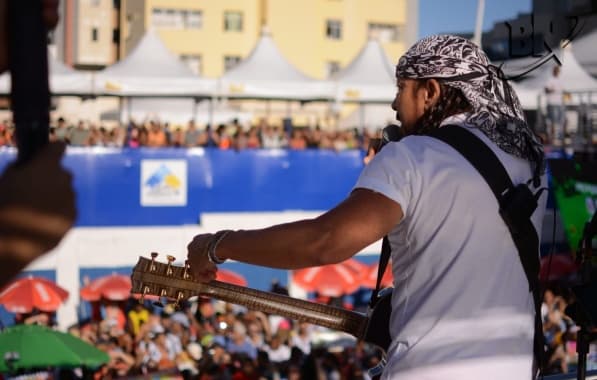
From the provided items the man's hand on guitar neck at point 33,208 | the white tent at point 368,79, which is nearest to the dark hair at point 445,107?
the man's hand on guitar neck at point 33,208

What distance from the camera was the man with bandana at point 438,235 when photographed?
6.96 feet

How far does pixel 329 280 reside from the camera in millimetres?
14688

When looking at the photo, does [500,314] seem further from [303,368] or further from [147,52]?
[147,52]

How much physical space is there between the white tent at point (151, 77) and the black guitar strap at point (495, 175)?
50.9 ft

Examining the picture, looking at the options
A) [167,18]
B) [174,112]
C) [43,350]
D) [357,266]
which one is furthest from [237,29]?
[43,350]

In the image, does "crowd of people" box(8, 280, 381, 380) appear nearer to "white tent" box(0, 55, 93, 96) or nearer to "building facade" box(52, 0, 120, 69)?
"white tent" box(0, 55, 93, 96)

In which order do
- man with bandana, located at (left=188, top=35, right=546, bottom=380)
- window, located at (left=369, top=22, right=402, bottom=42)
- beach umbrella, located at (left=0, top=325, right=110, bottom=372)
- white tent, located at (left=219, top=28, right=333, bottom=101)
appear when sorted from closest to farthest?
man with bandana, located at (left=188, top=35, right=546, bottom=380) → beach umbrella, located at (left=0, top=325, right=110, bottom=372) → white tent, located at (left=219, top=28, right=333, bottom=101) → window, located at (left=369, top=22, right=402, bottom=42)

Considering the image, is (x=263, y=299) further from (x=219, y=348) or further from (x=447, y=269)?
(x=219, y=348)

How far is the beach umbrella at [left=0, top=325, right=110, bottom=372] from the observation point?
8.74 metres

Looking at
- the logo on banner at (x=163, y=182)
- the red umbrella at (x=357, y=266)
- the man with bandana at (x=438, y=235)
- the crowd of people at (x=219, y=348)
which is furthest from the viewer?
the logo on banner at (x=163, y=182)

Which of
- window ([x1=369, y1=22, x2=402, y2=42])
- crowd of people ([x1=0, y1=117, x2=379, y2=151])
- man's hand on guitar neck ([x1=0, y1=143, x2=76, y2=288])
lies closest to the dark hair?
man's hand on guitar neck ([x1=0, y1=143, x2=76, y2=288])

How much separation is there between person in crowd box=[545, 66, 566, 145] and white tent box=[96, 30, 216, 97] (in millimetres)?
6466

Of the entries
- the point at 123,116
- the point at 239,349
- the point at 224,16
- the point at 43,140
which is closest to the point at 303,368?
the point at 239,349

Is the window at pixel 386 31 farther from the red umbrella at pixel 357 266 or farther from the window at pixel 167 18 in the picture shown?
the red umbrella at pixel 357 266
